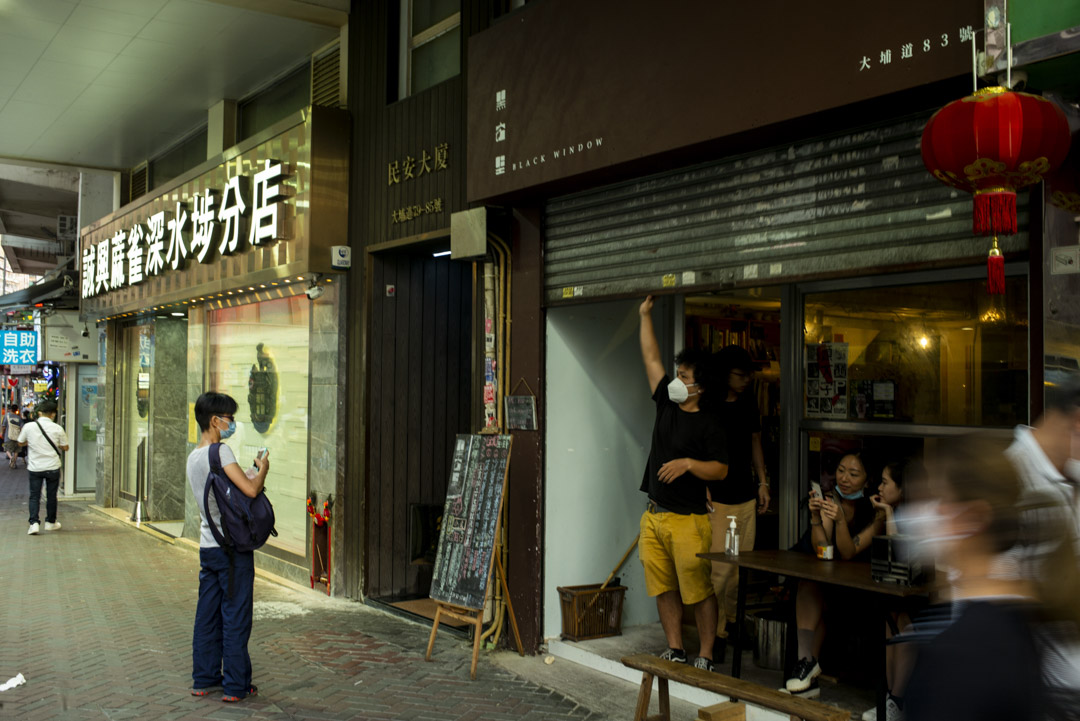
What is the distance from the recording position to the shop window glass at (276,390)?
10.3 m

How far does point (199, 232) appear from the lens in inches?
471

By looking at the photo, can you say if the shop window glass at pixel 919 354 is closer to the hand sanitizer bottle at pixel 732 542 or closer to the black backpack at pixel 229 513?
the hand sanitizer bottle at pixel 732 542

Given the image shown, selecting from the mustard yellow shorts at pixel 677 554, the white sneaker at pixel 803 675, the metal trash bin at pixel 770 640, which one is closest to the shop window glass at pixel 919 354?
the mustard yellow shorts at pixel 677 554

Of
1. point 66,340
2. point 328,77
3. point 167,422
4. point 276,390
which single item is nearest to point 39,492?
point 167,422

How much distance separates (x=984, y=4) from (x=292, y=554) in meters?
8.37

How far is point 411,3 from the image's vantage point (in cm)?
903

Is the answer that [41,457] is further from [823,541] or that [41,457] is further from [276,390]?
[823,541]

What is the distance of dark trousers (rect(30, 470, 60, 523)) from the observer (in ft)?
43.9

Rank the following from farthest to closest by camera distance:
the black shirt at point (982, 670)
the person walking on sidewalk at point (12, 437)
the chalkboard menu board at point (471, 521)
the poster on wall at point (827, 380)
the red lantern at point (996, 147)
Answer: the person walking on sidewalk at point (12, 437) → the chalkboard menu board at point (471, 521) → the poster on wall at point (827, 380) → the red lantern at point (996, 147) → the black shirt at point (982, 670)

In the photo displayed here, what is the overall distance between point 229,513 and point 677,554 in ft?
9.21

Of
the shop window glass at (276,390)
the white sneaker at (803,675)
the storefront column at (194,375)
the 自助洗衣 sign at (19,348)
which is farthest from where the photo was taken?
the 自助洗衣 sign at (19,348)

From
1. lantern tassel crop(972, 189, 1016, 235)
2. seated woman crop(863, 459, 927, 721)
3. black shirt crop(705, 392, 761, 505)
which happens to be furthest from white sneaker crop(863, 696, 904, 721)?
lantern tassel crop(972, 189, 1016, 235)

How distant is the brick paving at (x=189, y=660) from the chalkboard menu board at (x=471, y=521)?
534mm

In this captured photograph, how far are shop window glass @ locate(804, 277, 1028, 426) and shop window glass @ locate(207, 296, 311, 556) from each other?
5491 millimetres
